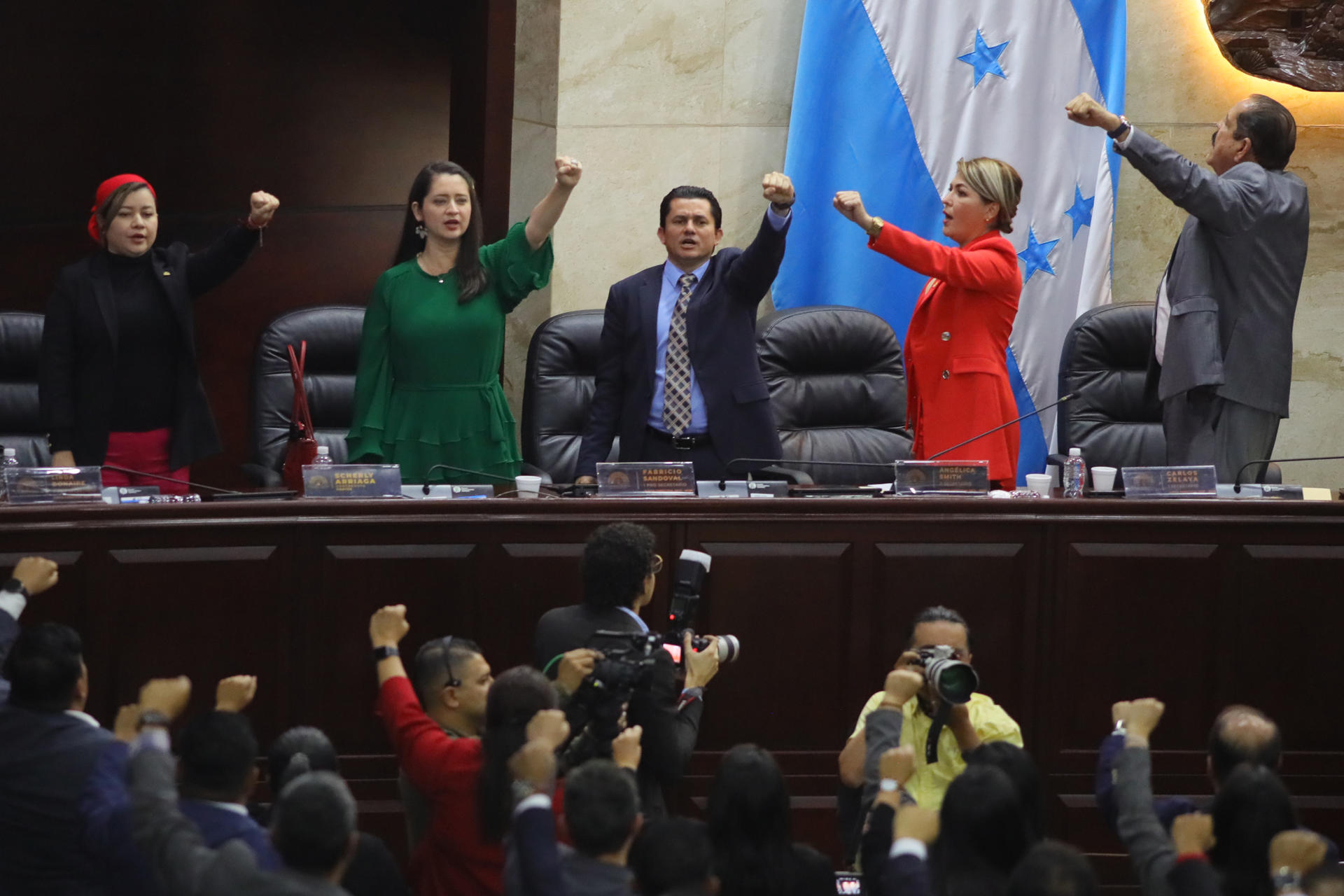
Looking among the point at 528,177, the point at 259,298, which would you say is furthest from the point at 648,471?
the point at 259,298

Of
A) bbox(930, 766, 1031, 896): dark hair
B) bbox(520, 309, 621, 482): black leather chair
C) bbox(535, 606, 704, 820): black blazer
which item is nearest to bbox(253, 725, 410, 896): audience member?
bbox(535, 606, 704, 820): black blazer

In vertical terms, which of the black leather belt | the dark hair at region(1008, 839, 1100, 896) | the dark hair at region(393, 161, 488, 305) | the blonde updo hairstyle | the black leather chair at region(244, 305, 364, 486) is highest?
the blonde updo hairstyle

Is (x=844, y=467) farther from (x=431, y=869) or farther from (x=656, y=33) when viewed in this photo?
(x=431, y=869)

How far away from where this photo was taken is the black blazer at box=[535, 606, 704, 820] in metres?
2.53

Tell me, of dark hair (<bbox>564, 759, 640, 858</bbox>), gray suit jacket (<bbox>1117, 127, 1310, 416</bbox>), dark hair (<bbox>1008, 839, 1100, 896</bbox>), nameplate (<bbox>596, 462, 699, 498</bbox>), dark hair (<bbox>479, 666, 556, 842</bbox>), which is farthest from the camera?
gray suit jacket (<bbox>1117, 127, 1310, 416</bbox>)

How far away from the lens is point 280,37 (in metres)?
6.03

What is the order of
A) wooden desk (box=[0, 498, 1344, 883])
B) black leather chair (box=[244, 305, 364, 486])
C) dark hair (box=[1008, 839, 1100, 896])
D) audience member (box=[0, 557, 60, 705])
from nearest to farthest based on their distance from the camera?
dark hair (box=[1008, 839, 1100, 896])
audience member (box=[0, 557, 60, 705])
wooden desk (box=[0, 498, 1344, 883])
black leather chair (box=[244, 305, 364, 486])

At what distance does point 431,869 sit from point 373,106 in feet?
13.9

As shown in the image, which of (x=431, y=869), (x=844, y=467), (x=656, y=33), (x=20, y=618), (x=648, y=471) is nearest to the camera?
(x=431, y=869)

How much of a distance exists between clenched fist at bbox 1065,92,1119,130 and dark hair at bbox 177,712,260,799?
246 centimetres

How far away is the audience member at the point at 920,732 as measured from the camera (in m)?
2.53

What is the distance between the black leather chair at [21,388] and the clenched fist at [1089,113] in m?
2.99

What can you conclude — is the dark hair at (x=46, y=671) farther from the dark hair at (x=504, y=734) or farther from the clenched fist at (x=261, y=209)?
the clenched fist at (x=261, y=209)

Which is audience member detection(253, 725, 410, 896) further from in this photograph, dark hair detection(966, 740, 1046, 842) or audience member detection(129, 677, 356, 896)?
dark hair detection(966, 740, 1046, 842)
